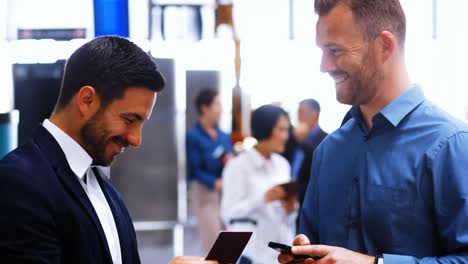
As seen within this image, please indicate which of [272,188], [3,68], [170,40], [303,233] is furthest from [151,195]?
[303,233]

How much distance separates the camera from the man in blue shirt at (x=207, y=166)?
7.29 m

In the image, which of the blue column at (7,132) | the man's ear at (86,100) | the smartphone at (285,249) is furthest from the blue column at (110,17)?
the smartphone at (285,249)

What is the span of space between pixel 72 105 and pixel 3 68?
211 centimetres

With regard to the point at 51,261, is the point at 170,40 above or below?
above

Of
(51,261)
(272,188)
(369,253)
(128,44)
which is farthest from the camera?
(272,188)

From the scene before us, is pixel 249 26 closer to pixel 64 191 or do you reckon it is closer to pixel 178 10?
pixel 178 10

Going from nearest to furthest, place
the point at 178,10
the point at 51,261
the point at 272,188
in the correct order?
the point at 51,261, the point at 272,188, the point at 178,10

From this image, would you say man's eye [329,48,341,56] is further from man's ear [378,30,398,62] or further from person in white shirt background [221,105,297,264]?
person in white shirt background [221,105,297,264]

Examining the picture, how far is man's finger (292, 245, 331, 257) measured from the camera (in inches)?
82.8

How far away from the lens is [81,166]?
2.32 m

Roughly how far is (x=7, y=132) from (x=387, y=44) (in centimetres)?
161

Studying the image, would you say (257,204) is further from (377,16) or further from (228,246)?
(377,16)

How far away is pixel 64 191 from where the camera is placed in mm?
2193

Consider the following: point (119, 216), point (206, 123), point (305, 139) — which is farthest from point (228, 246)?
point (206, 123)
